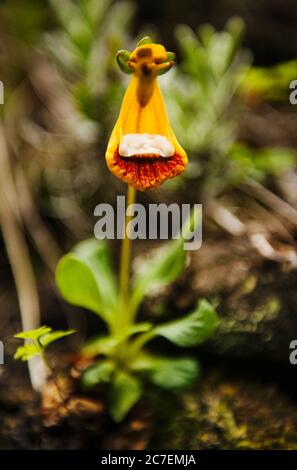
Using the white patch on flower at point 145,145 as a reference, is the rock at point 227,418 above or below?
below

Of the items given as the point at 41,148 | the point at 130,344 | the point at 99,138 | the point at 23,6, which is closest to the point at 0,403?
the point at 130,344

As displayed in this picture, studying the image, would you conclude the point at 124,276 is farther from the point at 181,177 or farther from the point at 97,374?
the point at 181,177

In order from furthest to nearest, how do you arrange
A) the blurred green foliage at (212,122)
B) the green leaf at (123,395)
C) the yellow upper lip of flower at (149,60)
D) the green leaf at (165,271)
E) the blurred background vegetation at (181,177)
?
the blurred green foliage at (212,122) → the blurred background vegetation at (181,177) → the green leaf at (165,271) → the green leaf at (123,395) → the yellow upper lip of flower at (149,60)

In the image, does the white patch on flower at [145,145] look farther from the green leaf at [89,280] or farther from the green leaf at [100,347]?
the green leaf at [100,347]

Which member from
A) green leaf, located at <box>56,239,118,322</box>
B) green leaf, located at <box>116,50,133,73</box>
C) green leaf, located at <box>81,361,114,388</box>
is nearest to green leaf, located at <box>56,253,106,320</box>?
green leaf, located at <box>56,239,118,322</box>

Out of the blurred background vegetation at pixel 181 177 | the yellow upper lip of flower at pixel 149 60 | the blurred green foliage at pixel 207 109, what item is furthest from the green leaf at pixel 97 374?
the blurred green foliage at pixel 207 109

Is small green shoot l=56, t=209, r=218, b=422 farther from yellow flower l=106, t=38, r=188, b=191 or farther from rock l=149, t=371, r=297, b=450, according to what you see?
yellow flower l=106, t=38, r=188, b=191

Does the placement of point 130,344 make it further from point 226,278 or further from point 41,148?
point 41,148
